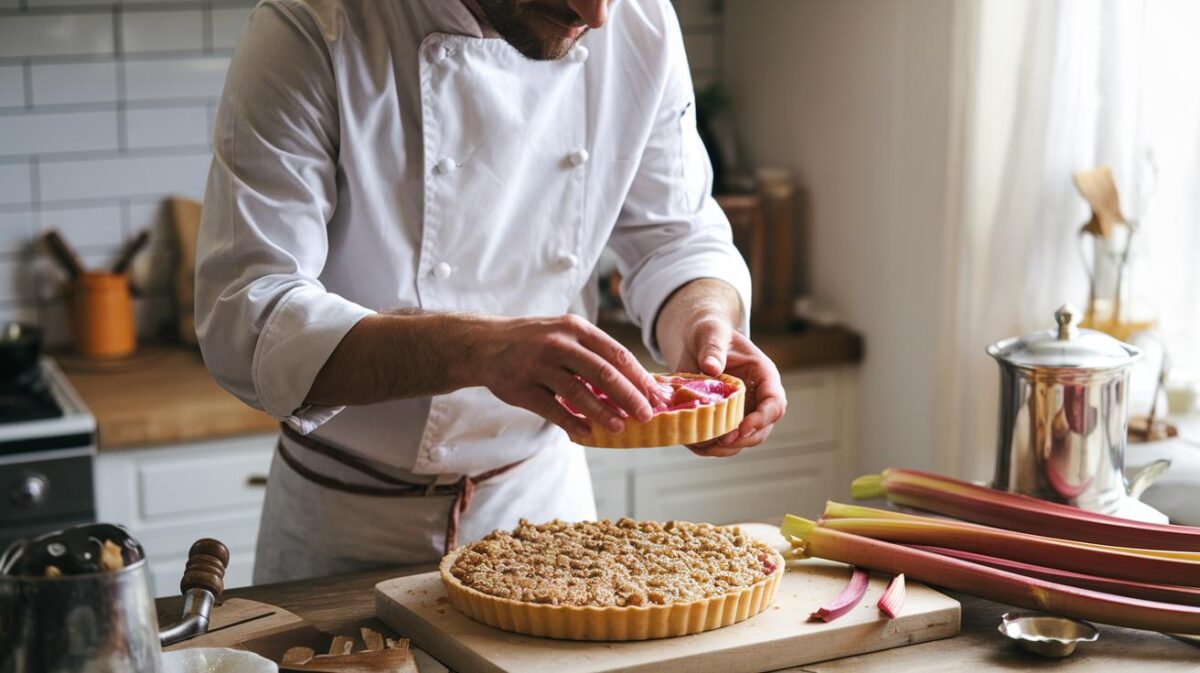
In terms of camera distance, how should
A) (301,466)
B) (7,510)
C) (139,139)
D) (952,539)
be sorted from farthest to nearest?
(139,139), (7,510), (301,466), (952,539)

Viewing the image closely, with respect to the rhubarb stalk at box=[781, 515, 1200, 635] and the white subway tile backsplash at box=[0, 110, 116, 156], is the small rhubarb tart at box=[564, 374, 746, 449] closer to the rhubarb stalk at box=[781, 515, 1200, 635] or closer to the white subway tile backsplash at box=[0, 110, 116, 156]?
the rhubarb stalk at box=[781, 515, 1200, 635]

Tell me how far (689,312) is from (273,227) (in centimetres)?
53

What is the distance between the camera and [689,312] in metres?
1.72

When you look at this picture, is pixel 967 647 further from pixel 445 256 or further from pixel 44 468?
pixel 44 468

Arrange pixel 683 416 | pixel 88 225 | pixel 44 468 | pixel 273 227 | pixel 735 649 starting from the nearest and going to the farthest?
1. pixel 735 649
2. pixel 683 416
3. pixel 273 227
4. pixel 44 468
5. pixel 88 225

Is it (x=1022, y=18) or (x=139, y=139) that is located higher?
(x=1022, y=18)

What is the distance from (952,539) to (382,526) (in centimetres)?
70

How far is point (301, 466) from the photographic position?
179cm

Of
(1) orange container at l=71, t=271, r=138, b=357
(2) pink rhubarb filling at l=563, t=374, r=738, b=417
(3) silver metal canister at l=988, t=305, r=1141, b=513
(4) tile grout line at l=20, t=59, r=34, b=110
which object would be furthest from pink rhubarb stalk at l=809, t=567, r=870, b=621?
(4) tile grout line at l=20, t=59, r=34, b=110

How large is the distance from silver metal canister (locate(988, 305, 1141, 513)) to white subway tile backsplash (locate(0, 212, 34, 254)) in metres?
2.11

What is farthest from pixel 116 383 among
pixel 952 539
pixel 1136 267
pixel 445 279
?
pixel 1136 267

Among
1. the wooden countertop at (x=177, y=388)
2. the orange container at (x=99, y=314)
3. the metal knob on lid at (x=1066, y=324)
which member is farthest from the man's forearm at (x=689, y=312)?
the orange container at (x=99, y=314)

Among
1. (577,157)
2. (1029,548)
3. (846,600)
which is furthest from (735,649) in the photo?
(577,157)

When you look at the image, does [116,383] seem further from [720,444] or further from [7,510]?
[720,444]
